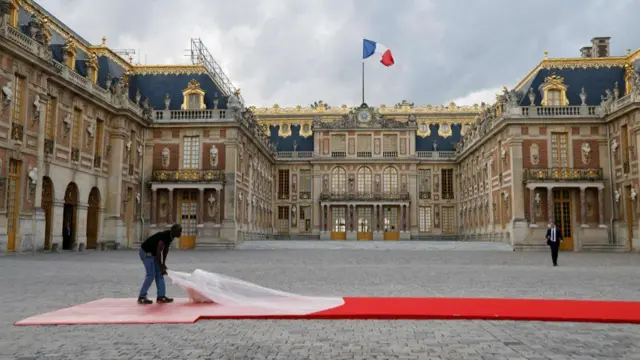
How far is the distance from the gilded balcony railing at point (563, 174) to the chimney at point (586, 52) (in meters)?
12.6

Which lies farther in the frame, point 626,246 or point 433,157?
point 433,157

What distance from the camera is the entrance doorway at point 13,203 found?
22.9 metres

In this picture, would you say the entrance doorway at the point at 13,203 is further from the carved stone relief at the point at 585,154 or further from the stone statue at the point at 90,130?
the carved stone relief at the point at 585,154

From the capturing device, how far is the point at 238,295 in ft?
31.3

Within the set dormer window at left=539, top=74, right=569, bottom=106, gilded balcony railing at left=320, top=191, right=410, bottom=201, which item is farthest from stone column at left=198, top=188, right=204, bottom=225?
gilded balcony railing at left=320, top=191, right=410, bottom=201

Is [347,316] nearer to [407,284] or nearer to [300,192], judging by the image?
[407,284]

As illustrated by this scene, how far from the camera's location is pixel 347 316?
8250 mm

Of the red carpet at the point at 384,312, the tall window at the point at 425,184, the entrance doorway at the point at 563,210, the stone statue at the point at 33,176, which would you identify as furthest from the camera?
the tall window at the point at 425,184

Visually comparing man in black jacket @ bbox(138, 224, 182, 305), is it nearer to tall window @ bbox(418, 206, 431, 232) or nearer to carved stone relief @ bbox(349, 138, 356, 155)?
carved stone relief @ bbox(349, 138, 356, 155)

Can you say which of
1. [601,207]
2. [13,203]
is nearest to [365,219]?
[601,207]

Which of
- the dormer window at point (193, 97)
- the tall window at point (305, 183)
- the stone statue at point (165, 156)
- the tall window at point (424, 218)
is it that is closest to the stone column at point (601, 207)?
the tall window at point (424, 218)

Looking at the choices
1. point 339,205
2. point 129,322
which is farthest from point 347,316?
point 339,205

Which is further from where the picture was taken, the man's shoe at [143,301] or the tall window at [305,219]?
the tall window at [305,219]

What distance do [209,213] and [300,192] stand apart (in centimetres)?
2263
